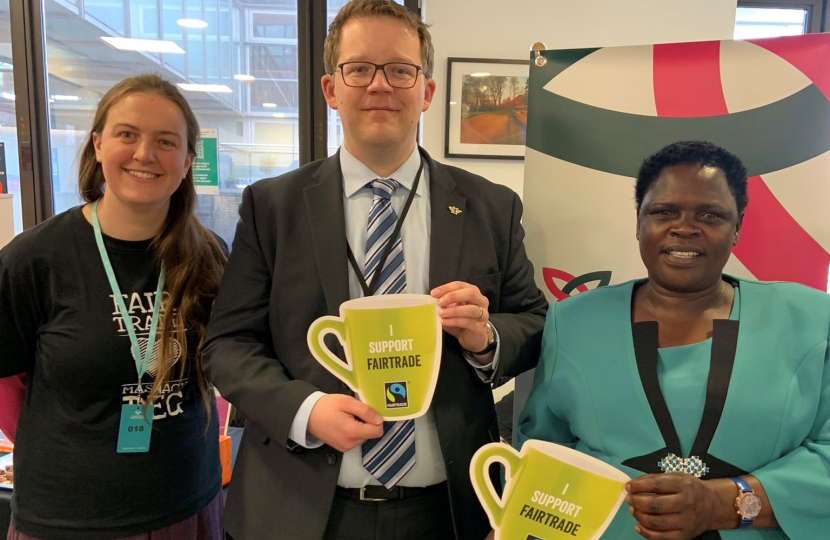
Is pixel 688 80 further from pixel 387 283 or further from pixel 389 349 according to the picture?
pixel 389 349

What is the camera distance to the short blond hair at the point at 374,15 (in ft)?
4.27

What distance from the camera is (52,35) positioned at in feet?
11.7

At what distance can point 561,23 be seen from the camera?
307 cm

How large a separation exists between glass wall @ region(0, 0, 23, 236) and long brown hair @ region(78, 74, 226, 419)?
2476 millimetres

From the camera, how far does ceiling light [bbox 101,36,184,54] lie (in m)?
3.57

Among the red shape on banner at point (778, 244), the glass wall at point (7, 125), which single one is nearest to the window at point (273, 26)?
the glass wall at point (7, 125)

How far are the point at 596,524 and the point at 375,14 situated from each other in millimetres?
1142

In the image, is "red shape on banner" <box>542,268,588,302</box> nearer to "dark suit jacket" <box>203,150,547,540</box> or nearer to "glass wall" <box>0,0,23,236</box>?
"dark suit jacket" <box>203,150,547,540</box>

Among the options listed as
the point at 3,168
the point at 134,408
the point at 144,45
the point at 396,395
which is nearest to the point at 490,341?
the point at 396,395

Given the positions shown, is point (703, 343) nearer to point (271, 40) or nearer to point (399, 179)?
point (399, 179)

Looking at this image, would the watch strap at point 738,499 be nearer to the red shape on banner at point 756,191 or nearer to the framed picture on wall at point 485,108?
the red shape on banner at point 756,191

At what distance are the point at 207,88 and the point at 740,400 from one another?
3.53m

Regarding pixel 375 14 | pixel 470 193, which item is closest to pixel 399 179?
pixel 470 193

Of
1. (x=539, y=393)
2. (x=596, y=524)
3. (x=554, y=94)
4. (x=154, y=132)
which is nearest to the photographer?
(x=596, y=524)
